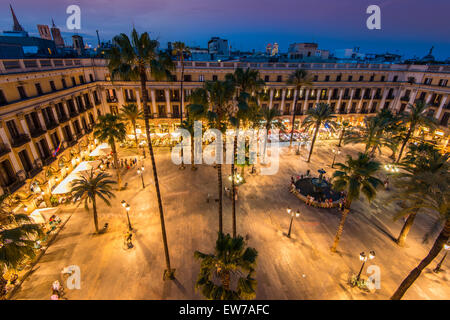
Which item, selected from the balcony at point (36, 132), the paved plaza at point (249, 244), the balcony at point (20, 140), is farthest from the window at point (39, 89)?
the paved plaza at point (249, 244)

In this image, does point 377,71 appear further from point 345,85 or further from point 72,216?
point 72,216

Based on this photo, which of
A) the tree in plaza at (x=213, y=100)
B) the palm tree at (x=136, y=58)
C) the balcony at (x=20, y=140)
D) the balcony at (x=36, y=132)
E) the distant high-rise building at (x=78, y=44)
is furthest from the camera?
the distant high-rise building at (x=78, y=44)

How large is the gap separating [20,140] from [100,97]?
21.8m

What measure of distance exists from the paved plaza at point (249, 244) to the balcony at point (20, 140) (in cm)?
916

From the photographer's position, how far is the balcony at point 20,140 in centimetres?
2215

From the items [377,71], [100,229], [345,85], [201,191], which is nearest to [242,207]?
[201,191]

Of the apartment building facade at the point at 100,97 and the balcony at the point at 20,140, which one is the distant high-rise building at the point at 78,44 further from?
the balcony at the point at 20,140

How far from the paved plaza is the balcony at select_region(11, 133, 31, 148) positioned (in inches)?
361

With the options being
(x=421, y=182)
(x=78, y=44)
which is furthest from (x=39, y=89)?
(x=421, y=182)

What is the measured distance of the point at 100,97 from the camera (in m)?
41.9

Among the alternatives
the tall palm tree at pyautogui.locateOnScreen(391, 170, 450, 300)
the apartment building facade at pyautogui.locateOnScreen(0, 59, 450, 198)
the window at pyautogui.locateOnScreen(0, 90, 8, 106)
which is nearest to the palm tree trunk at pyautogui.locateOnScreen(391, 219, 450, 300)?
the tall palm tree at pyautogui.locateOnScreen(391, 170, 450, 300)

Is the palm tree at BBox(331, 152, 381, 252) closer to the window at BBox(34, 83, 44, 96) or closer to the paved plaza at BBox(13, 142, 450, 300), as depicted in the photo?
the paved plaza at BBox(13, 142, 450, 300)

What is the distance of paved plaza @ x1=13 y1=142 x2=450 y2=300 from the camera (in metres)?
16.2
